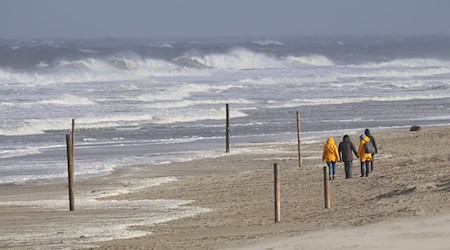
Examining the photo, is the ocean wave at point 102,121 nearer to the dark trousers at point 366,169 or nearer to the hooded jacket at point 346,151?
the hooded jacket at point 346,151

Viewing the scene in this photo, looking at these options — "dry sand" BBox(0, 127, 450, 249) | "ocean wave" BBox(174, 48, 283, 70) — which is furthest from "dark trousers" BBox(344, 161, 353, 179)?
"ocean wave" BBox(174, 48, 283, 70)

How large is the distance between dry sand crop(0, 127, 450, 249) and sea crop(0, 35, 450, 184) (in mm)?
2576

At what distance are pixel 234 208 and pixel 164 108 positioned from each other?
2743cm

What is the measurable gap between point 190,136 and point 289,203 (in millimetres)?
15649

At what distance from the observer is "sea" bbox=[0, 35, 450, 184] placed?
2878 centimetres

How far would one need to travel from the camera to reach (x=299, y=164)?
24.3m

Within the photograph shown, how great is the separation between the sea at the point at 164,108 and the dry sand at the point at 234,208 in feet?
8.45

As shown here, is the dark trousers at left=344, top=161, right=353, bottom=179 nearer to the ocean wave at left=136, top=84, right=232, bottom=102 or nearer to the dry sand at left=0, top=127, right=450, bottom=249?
the dry sand at left=0, top=127, right=450, bottom=249

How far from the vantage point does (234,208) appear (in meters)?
17.8

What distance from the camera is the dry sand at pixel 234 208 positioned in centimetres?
1376

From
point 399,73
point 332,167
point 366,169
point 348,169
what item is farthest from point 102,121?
point 399,73

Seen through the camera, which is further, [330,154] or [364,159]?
[330,154]

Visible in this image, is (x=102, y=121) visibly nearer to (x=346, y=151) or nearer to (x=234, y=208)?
(x=346, y=151)

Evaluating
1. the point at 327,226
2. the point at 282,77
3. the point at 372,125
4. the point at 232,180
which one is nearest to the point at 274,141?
the point at 372,125
